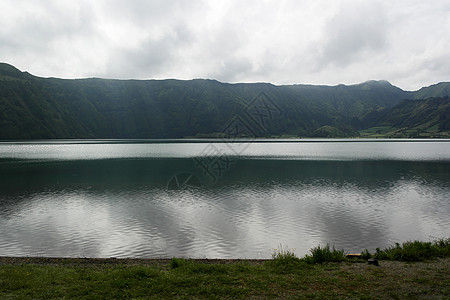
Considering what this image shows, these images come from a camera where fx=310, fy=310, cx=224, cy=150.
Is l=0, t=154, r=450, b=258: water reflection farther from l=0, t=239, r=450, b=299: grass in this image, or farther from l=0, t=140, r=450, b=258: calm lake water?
l=0, t=239, r=450, b=299: grass

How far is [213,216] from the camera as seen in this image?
34812mm

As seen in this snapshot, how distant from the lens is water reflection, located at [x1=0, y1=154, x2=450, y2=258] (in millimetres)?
24984

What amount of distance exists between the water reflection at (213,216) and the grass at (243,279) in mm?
6901

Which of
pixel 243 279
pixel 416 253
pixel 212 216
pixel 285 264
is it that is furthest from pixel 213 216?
pixel 416 253

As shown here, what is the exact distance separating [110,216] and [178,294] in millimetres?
25358

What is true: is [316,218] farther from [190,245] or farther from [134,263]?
[134,263]

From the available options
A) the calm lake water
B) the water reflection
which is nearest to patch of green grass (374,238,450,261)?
the calm lake water

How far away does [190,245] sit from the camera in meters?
25.0

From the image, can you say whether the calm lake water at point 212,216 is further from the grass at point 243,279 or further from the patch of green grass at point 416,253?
the grass at point 243,279

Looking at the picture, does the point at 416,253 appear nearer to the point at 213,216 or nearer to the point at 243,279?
the point at 243,279

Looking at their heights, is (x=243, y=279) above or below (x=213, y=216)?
above

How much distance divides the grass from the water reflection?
6.90 metres

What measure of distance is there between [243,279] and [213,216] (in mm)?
21110

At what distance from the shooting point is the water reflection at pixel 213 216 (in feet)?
82.0
